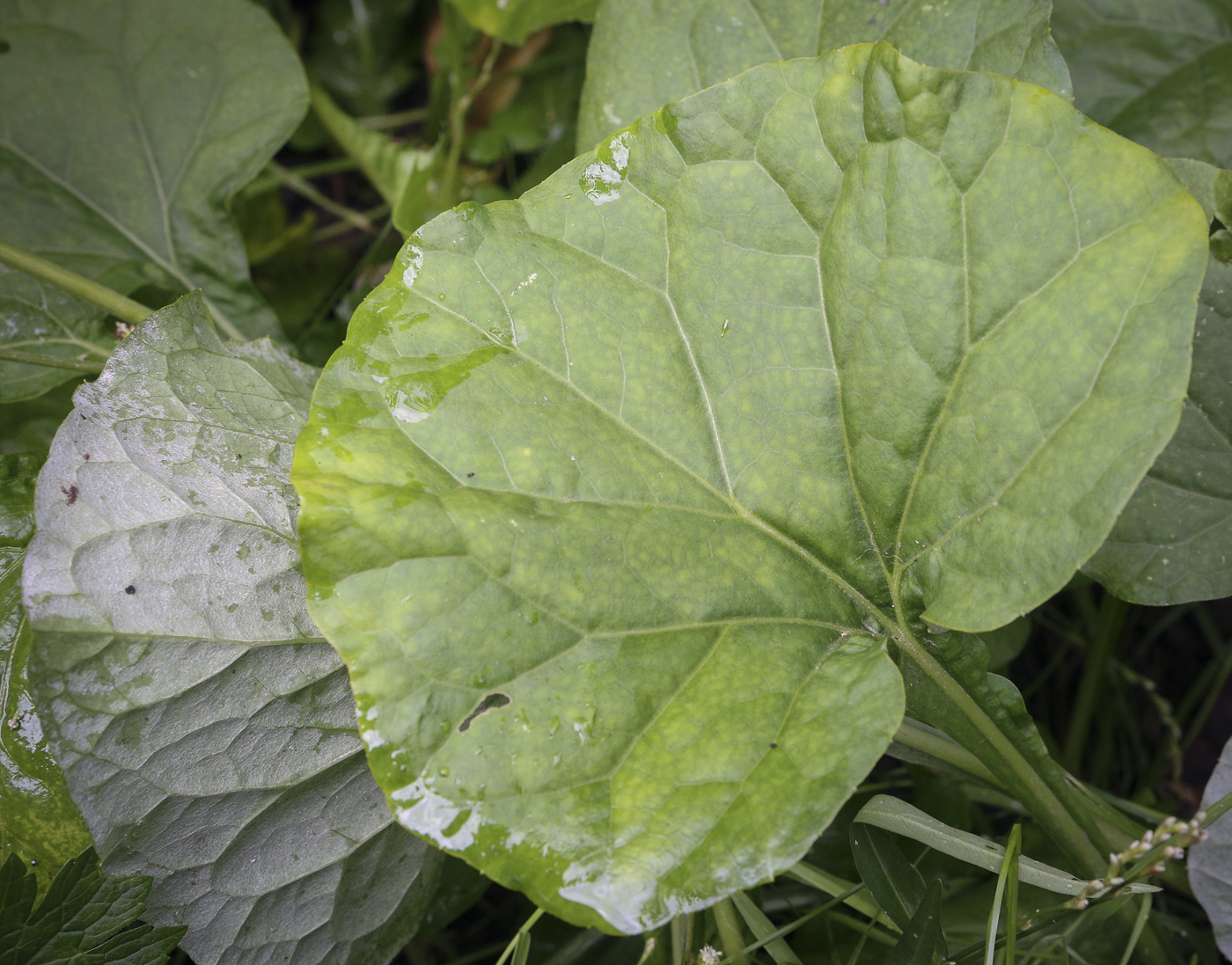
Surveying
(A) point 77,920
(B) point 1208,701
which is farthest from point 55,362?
(B) point 1208,701

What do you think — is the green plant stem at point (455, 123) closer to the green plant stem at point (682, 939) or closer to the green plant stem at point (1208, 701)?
the green plant stem at point (682, 939)

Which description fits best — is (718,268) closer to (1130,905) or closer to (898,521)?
(898,521)

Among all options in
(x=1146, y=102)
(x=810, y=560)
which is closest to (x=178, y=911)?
A: (x=810, y=560)

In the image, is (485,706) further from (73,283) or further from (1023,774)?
(73,283)

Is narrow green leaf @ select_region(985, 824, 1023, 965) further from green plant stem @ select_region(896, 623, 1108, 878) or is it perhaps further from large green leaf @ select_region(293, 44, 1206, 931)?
large green leaf @ select_region(293, 44, 1206, 931)

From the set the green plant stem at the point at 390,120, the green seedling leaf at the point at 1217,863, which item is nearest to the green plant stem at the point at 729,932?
the green seedling leaf at the point at 1217,863

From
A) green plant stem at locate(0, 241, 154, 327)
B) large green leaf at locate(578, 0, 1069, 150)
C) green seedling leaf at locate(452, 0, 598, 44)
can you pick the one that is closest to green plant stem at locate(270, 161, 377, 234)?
green seedling leaf at locate(452, 0, 598, 44)
